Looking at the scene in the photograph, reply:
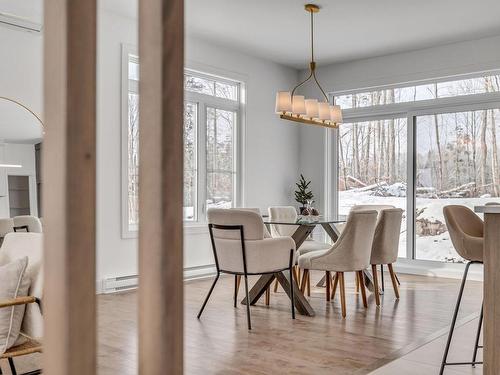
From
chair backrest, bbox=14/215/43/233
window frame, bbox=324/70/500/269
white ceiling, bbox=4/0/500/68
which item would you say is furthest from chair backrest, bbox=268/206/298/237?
chair backrest, bbox=14/215/43/233

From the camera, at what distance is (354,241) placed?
157 inches

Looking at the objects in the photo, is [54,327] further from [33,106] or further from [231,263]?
[33,106]

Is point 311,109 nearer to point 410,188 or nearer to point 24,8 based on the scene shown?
point 410,188

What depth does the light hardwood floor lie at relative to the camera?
9.51 feet

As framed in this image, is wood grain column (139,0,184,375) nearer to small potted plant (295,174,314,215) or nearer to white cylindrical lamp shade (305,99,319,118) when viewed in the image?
white cylindrical lamp shade (305,99,319,118)

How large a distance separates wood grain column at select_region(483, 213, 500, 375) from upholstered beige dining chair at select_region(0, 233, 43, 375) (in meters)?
1.87

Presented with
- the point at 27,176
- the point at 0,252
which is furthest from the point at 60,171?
the point at 27,176

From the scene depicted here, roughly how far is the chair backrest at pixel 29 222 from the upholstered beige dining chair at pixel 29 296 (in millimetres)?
2027

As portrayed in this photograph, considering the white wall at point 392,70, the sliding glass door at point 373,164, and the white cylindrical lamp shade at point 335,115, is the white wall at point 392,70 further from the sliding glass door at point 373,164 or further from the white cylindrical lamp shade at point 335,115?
the white cylindrical lamp shade at point 335,115

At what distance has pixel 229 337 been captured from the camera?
3.44 meters

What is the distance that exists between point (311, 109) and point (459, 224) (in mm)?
2253

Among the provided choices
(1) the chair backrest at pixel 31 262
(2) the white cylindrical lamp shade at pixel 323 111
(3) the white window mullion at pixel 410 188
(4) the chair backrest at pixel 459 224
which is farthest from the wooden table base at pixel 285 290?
(3) the white window mullion at pixel 410 188

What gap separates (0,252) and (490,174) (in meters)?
5.34

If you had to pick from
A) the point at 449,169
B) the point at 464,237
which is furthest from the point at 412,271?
the point at 464,237
